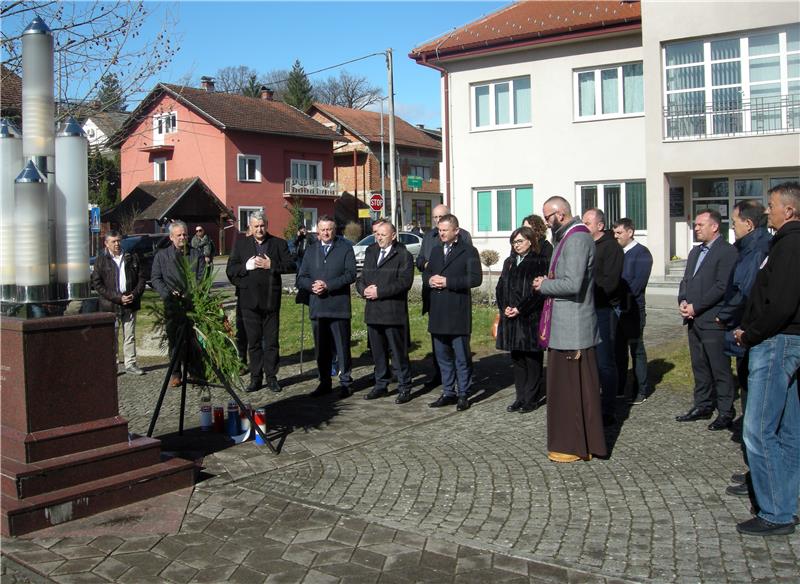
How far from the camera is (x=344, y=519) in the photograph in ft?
18.5

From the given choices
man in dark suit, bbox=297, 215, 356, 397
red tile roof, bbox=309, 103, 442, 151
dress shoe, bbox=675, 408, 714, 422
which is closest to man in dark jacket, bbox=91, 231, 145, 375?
man in dark suit, bbox=297, 215, 356, 397

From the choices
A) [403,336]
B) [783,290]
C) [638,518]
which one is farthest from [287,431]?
[783,290]

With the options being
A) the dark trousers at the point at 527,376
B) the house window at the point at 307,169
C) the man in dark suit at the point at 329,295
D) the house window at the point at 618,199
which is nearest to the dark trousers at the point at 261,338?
the man in dark suit at the point at 329,295

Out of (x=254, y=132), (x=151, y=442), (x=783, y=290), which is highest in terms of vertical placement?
(x=254, y=132)

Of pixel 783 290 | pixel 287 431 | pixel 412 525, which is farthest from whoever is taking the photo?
pixel 287 431

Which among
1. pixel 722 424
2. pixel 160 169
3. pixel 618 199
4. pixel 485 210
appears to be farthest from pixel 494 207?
pixel 160 169

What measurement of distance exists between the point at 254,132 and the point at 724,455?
155 feet

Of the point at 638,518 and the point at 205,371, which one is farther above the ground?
the point at 205,371

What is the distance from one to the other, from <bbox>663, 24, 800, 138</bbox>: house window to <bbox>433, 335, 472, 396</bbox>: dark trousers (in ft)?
55.3

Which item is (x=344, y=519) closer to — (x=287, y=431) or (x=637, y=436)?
(x=287, y=431)

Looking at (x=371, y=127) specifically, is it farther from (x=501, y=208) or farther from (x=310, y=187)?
(x=501, y=208)

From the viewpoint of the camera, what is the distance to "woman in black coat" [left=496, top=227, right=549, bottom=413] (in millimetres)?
8570

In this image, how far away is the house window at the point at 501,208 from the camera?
27.7 m

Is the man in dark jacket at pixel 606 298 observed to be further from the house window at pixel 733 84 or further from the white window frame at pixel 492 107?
the white window frame at pixel 492 107
